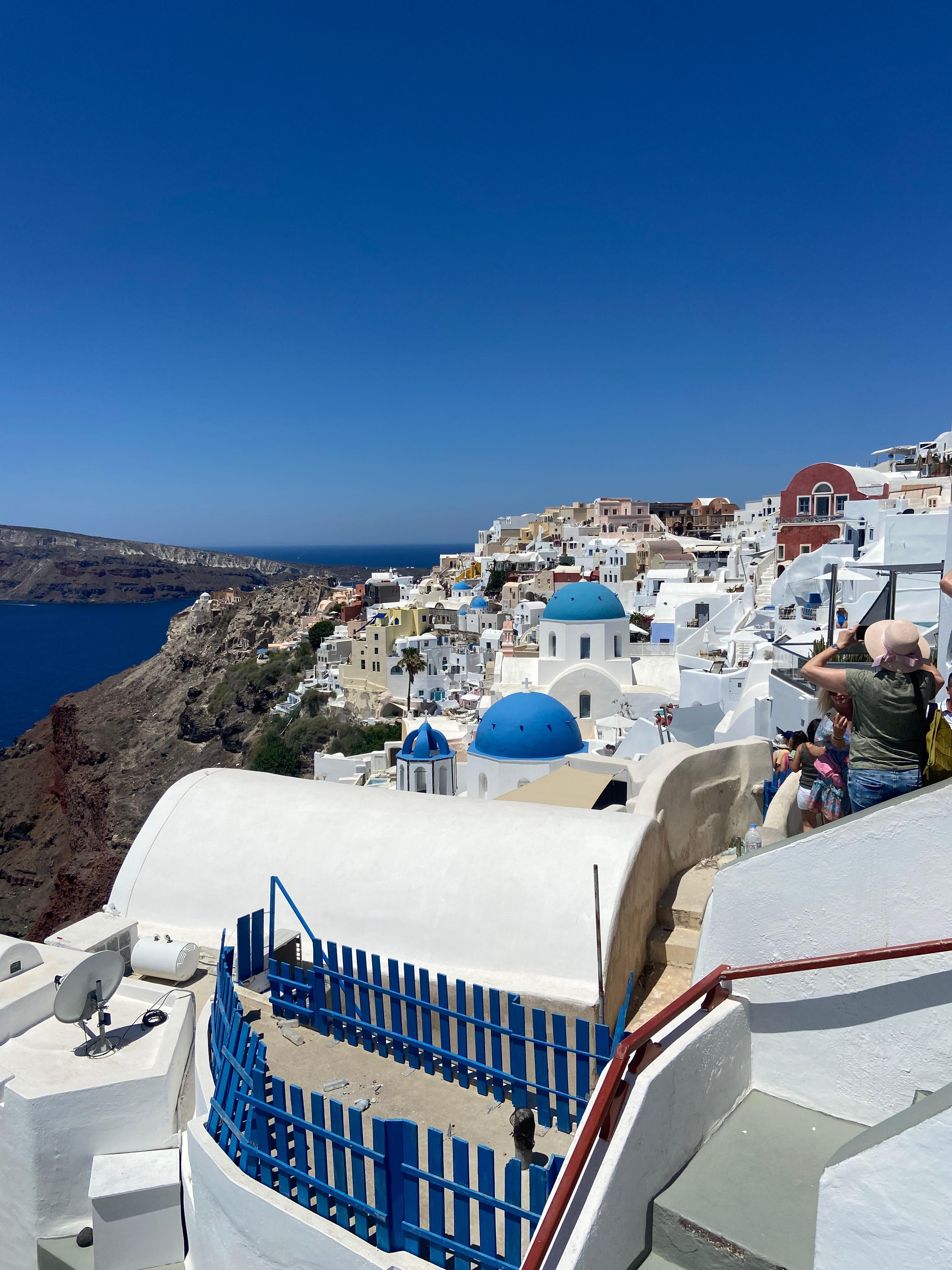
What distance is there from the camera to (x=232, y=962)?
5.64m

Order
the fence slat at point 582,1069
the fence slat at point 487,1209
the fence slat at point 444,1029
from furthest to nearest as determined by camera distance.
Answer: the fence slat at point 444,1029, the fence slat at point 582,1069, the fence slat at point 487,1209

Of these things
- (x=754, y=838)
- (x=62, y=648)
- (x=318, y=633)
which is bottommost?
(x=62, y=648)

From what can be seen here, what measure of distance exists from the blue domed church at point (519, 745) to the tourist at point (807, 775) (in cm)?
1081

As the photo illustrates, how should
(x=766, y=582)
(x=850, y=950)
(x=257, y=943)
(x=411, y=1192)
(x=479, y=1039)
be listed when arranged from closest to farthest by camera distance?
(x=850, y=950) < (x=411, y=1192) < (x=479, y=1039) < (x=257, y=943) < (x=766, y=582)

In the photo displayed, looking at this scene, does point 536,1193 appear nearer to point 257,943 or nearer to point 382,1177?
point 382,1177

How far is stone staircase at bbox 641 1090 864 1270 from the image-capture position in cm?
257

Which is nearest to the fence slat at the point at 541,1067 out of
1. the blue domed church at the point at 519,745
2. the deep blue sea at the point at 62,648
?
the blue domed church at the point at 519,745

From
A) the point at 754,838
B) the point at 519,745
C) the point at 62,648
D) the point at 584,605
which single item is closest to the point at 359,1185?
the point at 754,838

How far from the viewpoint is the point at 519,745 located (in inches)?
652

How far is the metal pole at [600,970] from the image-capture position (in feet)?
16.8

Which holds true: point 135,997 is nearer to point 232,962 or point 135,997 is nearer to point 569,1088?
point 232,962

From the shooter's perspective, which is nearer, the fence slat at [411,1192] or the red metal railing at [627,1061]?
the red metal railing at [627,1061]

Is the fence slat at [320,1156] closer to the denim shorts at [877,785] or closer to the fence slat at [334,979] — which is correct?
the fence slat at [334,979]

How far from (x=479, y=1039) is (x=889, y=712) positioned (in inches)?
126
